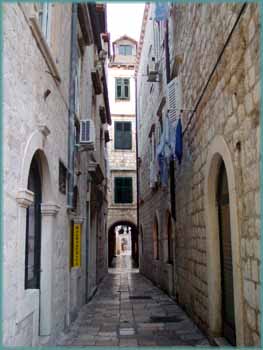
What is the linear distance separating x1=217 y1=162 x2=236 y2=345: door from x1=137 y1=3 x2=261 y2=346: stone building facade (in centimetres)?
1

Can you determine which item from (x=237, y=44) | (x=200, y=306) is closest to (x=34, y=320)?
(x=200, y=306)

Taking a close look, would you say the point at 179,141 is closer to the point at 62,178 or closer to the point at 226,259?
the point at 62,178

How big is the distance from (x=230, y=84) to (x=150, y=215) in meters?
12.0

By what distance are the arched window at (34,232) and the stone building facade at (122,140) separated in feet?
61.5

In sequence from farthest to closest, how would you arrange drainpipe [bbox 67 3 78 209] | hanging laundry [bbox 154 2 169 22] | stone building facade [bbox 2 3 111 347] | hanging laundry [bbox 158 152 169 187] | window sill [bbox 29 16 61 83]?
hanging laundry [bbox 158 152 169 187], hanging laundry [bbox 154 2 169 22], drainpipe [bbox 67 3 78 209], window sill [bbox 29 16 61 83], stone building facade [bbox 2 3 111 347]

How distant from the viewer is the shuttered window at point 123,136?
24.8m

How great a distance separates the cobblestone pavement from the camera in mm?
6172

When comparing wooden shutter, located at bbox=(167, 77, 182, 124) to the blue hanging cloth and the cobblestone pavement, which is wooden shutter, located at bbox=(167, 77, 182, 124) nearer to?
the blue hanging cloth

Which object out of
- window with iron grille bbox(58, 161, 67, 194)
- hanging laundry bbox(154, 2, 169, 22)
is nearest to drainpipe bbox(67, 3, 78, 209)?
window with iron grille bbox(58, 161, 67, 194)

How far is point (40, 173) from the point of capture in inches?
215

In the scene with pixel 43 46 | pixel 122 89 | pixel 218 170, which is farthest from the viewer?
pixel 122 89

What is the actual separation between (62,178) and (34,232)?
1.57 metres

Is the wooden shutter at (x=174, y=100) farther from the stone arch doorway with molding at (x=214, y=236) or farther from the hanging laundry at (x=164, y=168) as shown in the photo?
the stone arch doorway with molding at (x=214, y=236)

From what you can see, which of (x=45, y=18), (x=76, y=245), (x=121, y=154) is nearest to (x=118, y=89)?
(x=121, y=154)
